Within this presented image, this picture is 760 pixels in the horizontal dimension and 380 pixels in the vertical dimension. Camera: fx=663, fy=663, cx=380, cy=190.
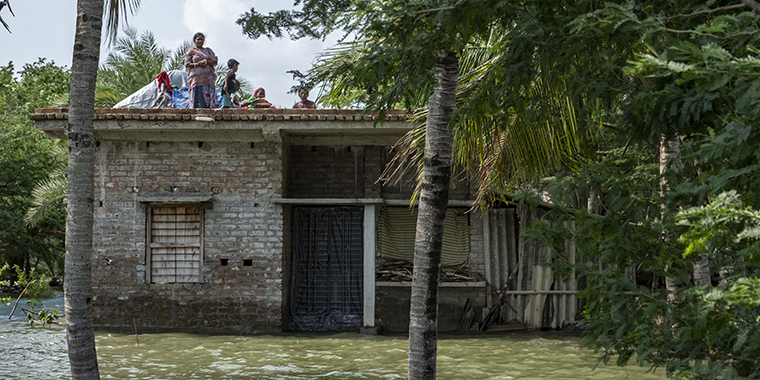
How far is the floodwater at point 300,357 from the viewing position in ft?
26.3

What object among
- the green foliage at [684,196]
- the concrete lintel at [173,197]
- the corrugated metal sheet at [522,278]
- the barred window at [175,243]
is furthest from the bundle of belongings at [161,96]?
the green foliage at [684,196]

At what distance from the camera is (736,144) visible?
264cm

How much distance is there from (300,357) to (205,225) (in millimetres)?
3087

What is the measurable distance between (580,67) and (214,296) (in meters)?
8.30

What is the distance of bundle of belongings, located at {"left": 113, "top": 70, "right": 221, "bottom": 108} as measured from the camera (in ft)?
39.5

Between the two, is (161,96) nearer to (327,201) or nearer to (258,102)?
(258,102)

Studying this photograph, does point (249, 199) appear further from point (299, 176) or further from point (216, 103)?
point (216, 103)

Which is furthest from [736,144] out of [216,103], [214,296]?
[216,103]

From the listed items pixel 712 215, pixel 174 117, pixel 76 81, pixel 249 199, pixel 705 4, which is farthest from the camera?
pixel 249 199

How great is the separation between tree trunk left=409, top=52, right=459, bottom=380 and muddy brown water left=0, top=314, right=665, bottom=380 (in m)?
2.53

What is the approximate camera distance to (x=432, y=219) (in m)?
5.56

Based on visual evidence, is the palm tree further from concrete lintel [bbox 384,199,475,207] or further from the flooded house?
concrete lintel [bbox 384,199,475,207]

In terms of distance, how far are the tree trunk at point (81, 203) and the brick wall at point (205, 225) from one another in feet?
17.1

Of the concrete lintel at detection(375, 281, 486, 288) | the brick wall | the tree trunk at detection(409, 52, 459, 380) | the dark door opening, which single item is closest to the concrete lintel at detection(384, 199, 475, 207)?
the dark door opening
